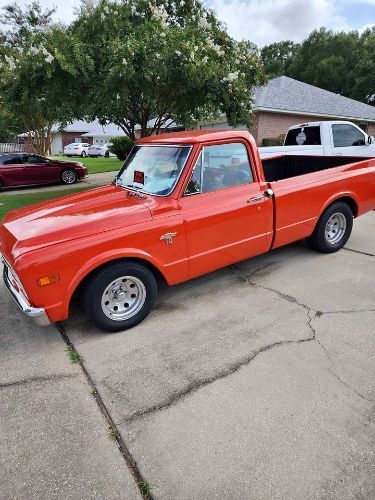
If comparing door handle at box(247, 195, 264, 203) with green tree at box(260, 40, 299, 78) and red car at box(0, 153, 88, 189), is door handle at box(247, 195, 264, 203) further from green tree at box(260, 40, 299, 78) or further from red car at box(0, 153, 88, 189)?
green tree at box(260, 40, 299, 78)

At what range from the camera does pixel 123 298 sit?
3551mm

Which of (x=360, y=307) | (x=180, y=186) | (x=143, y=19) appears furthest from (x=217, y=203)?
(x=143, y=19)

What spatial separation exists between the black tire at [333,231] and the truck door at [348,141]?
440 cm

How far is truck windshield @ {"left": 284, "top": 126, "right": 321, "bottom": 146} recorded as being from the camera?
9.10m

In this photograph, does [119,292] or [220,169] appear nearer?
[119,292]

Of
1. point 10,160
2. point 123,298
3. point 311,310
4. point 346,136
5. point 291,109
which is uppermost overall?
point 291,109

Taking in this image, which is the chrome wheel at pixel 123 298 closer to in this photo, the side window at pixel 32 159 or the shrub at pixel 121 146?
the side window at pixel 32 159

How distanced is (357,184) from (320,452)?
161 inches

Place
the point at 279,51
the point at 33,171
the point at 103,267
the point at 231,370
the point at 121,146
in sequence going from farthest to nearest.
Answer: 1. the point at 279,51
2. the point at 121,146
3. the point at 33,171
4. the point at 103,267
5. the point at 231,370

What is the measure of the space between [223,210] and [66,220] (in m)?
1.66

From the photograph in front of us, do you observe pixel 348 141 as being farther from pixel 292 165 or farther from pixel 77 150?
pixel 77 150

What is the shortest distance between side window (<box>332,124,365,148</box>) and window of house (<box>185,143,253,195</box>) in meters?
6.05

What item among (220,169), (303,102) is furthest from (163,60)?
(303,102)

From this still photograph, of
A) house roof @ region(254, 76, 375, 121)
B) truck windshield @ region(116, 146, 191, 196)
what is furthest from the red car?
truck windshield @ region(116, 146, 191, 196)
